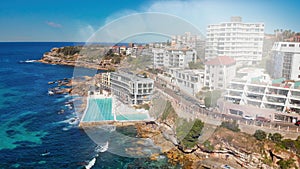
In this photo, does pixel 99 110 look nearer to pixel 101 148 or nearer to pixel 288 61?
pixel 101 148

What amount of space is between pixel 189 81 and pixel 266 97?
3.09 m

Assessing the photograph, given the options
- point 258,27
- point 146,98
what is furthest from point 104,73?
point 258,27

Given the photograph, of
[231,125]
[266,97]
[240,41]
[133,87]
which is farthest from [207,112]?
[240,41]

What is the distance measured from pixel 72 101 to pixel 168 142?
6180 mm

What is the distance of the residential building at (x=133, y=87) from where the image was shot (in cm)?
872

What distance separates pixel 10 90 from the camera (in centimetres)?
1447

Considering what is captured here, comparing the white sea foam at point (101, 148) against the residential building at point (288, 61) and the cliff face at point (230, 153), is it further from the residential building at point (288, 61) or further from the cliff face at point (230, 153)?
the residential building at point (288, 61)

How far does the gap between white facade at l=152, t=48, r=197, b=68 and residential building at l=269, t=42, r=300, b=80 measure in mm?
4176

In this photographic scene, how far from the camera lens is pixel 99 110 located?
9.31 metres

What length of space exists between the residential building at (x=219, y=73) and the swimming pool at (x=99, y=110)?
12.5ft

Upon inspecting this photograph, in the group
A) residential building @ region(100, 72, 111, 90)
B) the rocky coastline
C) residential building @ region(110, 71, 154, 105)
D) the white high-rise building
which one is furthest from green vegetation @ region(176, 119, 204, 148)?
the white high-rise building

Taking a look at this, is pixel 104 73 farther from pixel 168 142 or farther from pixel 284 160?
pixel 284 160

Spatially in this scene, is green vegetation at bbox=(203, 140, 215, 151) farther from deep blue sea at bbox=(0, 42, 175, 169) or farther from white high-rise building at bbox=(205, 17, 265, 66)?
white high-rise building at bbox=(205, 17, 265, 66)

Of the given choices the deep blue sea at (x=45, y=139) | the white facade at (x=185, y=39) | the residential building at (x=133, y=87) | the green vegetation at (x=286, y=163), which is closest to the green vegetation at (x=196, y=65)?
the white facade at (x=185, y=39)
